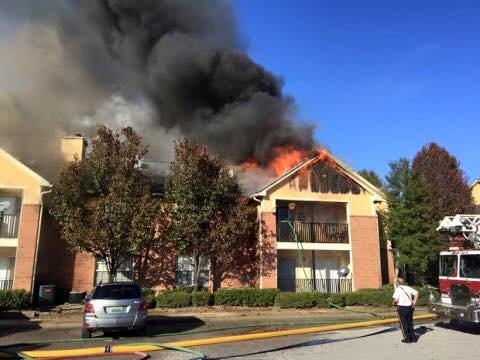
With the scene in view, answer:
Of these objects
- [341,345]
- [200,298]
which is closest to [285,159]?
[200,298]

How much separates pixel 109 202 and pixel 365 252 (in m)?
12.2

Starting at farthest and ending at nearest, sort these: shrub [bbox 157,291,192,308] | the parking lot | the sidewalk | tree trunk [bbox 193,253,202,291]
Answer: tree trunk [bbox 193,253,202,291] → shrub [bbox 157,291,192,308] → the sidewalk → the parking lot

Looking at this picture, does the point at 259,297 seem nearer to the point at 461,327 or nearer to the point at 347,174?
the point at 347,174

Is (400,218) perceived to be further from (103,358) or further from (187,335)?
(103,358)

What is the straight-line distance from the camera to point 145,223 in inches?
656

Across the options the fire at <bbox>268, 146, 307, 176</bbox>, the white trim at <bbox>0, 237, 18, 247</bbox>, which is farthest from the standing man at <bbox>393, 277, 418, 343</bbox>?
the white trim at <bbox>0, 237, 18, 247</bbox>

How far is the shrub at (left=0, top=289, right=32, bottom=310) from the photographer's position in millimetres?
15523

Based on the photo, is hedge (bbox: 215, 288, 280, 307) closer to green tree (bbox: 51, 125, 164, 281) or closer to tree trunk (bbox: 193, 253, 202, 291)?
tree trunk (bbox: 193, 253, 202, 291)

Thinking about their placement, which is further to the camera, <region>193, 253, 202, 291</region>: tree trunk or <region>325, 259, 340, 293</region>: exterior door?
<region>325, 259, 340, 293</region>: exterior door

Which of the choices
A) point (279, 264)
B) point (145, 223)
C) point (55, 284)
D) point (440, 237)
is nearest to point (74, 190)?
point (145, 223)

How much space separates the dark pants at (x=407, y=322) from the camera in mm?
8998

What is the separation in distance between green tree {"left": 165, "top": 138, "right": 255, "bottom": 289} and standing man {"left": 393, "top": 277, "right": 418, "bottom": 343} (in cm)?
907

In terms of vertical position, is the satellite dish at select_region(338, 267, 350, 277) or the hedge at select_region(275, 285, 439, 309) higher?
the satellite dish at select_region(338, 267, 350, 277)

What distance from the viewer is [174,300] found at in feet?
54.6
